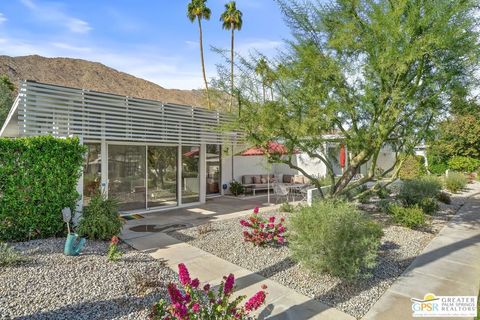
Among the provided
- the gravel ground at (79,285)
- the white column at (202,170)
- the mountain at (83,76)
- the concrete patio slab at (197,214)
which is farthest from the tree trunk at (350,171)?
the mountain at (83,76)

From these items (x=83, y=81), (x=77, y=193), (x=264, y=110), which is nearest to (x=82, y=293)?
(x=77, y=193)

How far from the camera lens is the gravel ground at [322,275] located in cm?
448

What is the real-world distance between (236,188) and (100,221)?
354 inches

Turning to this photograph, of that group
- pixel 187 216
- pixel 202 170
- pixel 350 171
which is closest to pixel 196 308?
pixel 350 171

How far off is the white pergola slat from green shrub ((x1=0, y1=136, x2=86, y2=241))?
0.96 metres

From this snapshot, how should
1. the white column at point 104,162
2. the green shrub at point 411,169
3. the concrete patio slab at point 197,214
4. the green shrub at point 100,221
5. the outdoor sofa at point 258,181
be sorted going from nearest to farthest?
the green shrub at point 100,221 → the concrete patio slab at point 197,214 → the white column at point 104,162 → the outdoor sofa at point 258,181 → the green shrub at point 411,169

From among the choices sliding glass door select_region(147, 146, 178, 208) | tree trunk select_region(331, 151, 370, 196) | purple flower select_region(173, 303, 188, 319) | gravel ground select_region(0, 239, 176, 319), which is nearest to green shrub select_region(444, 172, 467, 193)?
tree trunk select_region(331, 151, 370, 196)

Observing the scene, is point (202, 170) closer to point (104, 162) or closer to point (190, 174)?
point (190, 174)

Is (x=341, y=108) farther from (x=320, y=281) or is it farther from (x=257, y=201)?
(x=257, y=201)

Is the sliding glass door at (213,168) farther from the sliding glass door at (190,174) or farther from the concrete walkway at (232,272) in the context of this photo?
the concrete walkway at (232,272)

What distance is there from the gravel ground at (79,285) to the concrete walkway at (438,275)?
3.31m

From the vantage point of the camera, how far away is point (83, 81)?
8300 centimetres

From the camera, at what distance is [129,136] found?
912 centimetres

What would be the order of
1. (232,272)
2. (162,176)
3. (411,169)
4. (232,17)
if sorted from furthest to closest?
1. (232,17)
2. (411,169)
3. (162,176)
4. (232,272)
